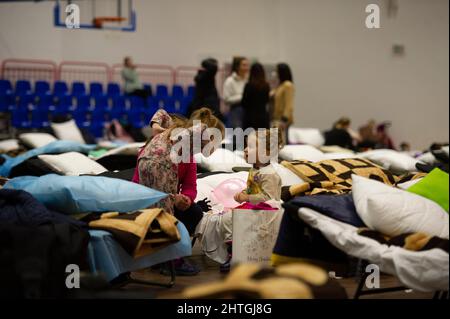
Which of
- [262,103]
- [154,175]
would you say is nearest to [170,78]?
[262,103]

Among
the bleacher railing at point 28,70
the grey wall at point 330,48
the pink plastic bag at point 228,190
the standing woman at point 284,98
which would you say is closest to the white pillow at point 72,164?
the pink plastic bag at point 228,190

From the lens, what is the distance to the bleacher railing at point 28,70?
10.6 meters

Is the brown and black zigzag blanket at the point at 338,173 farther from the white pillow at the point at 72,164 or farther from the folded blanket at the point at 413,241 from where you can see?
the white pillow at the point at 72,164

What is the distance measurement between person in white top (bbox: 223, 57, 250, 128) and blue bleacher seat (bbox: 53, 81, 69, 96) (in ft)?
9.63

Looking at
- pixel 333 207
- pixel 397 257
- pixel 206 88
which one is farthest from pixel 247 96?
pixel 397 257

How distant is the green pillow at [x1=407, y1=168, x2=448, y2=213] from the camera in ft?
10.8

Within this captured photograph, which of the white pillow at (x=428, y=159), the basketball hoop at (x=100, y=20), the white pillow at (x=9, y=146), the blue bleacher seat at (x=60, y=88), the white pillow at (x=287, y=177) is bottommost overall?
the white pillow at (x=9, y=146)

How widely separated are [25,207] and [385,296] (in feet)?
5.52

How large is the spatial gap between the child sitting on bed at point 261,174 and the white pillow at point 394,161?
2210mm

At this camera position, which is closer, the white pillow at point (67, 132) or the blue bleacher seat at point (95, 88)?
the white pillow at point (67, 132)

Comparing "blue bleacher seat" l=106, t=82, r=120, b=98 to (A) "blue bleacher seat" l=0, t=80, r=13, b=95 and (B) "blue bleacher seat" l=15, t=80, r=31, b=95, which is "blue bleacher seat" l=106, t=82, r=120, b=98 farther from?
(A) "blue bleacher seat" l=0, t=80, r=13, b=95

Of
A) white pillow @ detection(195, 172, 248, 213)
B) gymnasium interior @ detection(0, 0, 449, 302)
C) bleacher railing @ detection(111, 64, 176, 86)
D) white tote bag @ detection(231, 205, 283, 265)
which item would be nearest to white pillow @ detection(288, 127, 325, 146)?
gymnasium interior @ detection(0, 0, 449, 302)

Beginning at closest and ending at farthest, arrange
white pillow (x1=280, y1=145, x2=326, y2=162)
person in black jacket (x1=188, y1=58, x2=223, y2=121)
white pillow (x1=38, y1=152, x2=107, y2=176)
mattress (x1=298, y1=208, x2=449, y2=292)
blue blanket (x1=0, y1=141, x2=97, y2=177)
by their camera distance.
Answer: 1. mattress (x1=298, y1=208, x2=449, y2=292)
2. white pillow (x1=38, y1=152, x2=107, y2=176)
3. blue blanket (x1=0, y1=141, x2=97, y2=177)
4. white pillow (x1=280, y1=145, x2=326, y2=162)
5. person in black jacket (x1=188, y1=58, x2=223, y2=121)

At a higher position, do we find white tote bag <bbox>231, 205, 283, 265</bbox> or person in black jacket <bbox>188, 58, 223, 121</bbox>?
person in black jacket <bbox>188, 58, 223, 121</bbox>
